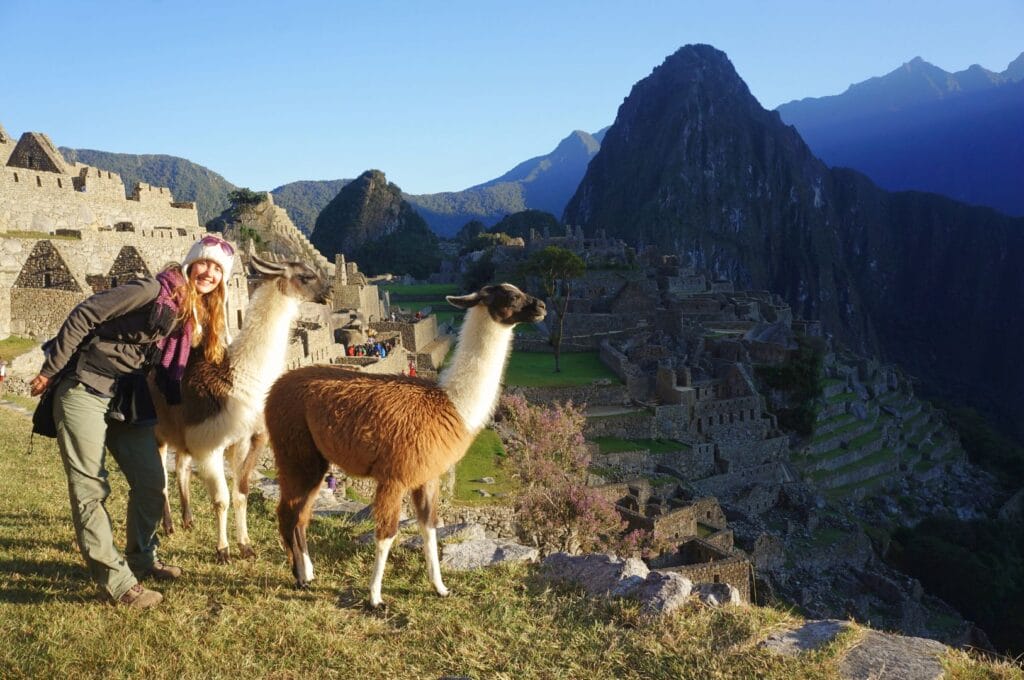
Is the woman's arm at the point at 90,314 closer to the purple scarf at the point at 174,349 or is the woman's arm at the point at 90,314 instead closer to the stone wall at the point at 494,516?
the purple scarf at the point at 174,349

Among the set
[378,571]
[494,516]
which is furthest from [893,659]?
[494,516]

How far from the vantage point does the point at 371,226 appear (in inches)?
3356

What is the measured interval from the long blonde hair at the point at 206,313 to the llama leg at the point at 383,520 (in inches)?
55.3

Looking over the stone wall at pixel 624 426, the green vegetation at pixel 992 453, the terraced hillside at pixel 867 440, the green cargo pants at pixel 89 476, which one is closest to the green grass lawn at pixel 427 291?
the stone wall at pixel 624 426

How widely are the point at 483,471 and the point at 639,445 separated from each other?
9.51m

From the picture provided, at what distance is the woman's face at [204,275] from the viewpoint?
3887 millimetres

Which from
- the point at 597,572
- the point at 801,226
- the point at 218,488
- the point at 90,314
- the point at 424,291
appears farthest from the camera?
the point at 801,226

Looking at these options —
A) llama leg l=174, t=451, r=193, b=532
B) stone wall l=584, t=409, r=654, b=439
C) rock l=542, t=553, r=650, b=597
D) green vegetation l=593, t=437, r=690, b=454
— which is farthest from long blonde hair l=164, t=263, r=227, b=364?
stone wall l=584, t=409, r=654, b=439

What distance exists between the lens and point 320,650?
3283 mm

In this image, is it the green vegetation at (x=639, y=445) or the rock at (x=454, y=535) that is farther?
the green vegetation at (x=639, y=445)

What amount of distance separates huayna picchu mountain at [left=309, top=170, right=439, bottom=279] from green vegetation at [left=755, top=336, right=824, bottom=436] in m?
44.8

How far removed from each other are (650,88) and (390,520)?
572 feet

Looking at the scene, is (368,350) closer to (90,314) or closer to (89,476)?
(89,476)

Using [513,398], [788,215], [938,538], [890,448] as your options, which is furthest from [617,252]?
[788,215]
